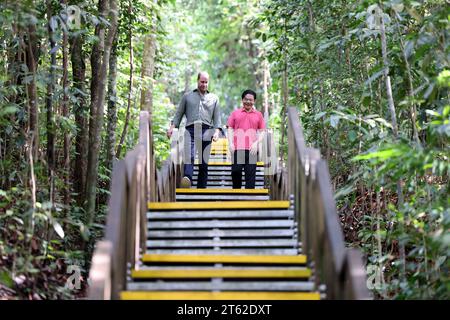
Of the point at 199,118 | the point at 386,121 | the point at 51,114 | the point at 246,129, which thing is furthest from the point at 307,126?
the point at 51,114

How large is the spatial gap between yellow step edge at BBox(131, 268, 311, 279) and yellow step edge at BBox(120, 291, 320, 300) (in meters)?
0.26

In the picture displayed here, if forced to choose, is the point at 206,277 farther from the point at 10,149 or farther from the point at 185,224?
the point at 10,149

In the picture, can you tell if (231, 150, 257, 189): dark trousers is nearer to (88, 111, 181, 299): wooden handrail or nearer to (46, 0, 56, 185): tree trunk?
(88, 111, 181, 299): wooden handrail

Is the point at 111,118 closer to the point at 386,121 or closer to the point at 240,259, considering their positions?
the point at 386,121

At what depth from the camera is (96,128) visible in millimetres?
9922

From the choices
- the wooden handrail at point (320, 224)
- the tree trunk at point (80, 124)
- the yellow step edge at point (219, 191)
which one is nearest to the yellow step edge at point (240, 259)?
the wooden handrail at point (320, 224)

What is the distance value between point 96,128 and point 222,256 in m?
3.21

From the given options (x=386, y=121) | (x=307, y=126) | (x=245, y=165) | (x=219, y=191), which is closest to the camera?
(x=386, y=121)

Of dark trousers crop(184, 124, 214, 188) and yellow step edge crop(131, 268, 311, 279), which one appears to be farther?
dark trousers crop(184, 124, 214, 188)

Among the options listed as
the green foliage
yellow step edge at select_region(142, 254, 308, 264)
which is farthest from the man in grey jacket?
yellow step edge at select_region(142, 254, 308, 264)

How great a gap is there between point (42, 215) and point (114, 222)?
5.13 ft

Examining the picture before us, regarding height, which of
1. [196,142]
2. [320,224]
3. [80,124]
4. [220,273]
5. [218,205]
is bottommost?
[220,273]

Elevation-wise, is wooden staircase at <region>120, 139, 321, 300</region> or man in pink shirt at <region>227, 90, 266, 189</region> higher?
man in pink shirt at <region>227, 90, 266, 189</region>

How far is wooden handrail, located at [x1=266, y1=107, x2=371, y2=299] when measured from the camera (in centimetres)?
550
